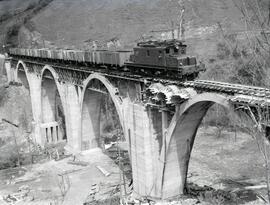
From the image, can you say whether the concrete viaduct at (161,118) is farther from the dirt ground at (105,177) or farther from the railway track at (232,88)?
the dirt ground at (105,177)

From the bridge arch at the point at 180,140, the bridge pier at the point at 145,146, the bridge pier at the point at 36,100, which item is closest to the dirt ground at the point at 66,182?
the bridge pier at the point at 145,146

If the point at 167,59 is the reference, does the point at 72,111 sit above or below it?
A: below

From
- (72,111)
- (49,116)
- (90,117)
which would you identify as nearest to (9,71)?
(49,116)

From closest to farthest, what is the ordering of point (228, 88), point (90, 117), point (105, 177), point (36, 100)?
point (228, 88) < point (105, 177) < point (90, 117) < point (36, 100)

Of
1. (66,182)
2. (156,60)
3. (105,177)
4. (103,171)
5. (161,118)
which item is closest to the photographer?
(156,60)

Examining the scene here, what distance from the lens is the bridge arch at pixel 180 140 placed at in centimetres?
2068

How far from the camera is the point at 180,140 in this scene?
23281mm

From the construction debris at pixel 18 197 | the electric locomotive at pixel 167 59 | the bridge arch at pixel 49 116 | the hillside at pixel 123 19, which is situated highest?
the hillside at pixel 123 19

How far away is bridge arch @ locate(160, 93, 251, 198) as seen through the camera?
814 inches

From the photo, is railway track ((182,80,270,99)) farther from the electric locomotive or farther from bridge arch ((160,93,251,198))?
the electric locomotive

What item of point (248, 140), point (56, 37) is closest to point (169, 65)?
point (248, 140)

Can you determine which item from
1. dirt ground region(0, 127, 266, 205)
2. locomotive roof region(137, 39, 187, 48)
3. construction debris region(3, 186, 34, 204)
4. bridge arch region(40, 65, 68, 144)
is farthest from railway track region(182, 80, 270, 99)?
bridge arch region(40, 65, 68, 144)

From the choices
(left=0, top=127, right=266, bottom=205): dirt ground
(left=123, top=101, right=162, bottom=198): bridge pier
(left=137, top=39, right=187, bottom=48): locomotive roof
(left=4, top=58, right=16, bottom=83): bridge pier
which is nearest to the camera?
(left=137, top=39, right=187, bottom=48): locomotive roof

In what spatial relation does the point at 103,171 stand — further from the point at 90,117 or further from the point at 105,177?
the point at 90,117
